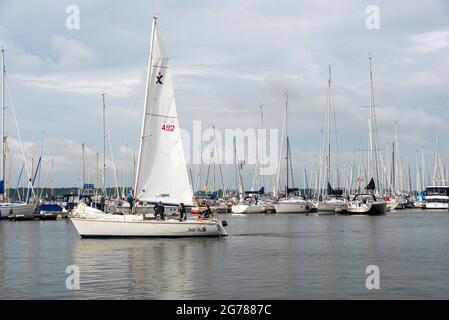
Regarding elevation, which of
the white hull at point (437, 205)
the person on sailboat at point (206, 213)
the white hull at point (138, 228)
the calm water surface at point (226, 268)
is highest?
the person on sailboat at point (206, 213)

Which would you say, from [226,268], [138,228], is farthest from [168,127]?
[226,268]

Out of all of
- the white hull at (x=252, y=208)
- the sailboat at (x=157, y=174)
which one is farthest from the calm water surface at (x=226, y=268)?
the white hull at (x=252, y=208)

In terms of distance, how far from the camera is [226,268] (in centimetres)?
2759

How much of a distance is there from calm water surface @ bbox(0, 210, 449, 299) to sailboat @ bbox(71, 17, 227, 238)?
0.89m

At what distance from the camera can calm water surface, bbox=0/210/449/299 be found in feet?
70.8

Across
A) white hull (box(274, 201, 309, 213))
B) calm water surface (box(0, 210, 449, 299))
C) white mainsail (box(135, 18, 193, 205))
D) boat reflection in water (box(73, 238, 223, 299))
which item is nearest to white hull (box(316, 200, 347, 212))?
white hull (box(274, 201, 309, 213))

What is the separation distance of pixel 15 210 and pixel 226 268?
54.5 m

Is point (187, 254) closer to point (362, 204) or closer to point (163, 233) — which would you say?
point (163, 233)

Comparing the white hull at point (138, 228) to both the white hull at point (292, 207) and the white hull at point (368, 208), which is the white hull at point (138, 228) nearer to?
the white hull at point (368, 208)

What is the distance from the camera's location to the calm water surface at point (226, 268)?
70.8 feet

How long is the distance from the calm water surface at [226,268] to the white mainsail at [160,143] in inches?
124

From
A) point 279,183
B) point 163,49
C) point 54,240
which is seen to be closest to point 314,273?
point 163,49

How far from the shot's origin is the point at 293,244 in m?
40.1

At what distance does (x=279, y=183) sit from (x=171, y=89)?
232ft
